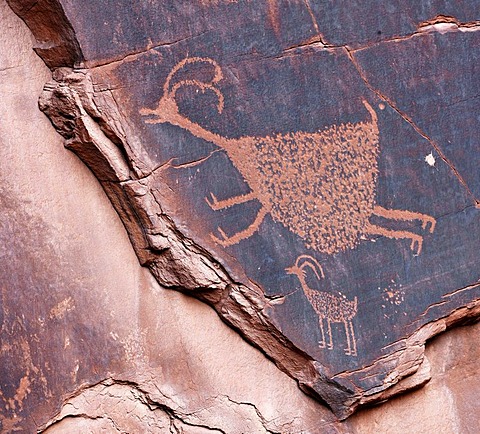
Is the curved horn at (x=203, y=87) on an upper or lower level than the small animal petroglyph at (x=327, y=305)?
upper

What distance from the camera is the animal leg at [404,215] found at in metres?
2.25

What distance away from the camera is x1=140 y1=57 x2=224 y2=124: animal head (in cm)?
202

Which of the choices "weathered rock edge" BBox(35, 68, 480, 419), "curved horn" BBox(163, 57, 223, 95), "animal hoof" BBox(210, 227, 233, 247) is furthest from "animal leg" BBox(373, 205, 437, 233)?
"curved horn" BBox(163, 57, 223, 95)

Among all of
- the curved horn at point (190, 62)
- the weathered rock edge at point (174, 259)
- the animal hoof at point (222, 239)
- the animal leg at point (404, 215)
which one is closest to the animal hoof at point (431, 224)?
the animal leg at point (404, 215)

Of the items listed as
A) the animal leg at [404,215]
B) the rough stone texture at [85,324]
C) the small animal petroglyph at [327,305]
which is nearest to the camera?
the rough stone texture at [85,324]

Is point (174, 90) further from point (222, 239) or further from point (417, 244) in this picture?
point (417, 244)

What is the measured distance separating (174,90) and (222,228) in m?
0.38

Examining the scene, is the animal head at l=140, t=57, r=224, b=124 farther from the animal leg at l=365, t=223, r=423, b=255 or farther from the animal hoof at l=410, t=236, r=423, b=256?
the animal hoof at l=410, t=236, r=423, b=256

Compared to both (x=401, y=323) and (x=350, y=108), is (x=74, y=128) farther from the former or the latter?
(x=401, y=323)

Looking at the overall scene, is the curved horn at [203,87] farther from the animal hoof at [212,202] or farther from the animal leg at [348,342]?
the animal leg at [348,342]

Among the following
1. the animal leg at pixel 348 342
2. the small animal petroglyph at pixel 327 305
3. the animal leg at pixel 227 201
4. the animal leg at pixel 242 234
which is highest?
the animal leg at pixel 227 201

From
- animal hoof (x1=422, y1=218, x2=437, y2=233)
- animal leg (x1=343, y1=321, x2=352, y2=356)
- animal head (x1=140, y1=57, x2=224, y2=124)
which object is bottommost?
animal leg (x1=343, y1=321, x2=352, y2=356)

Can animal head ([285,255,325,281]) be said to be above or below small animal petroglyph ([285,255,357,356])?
above

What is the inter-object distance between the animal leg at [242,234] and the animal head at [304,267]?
143mm
